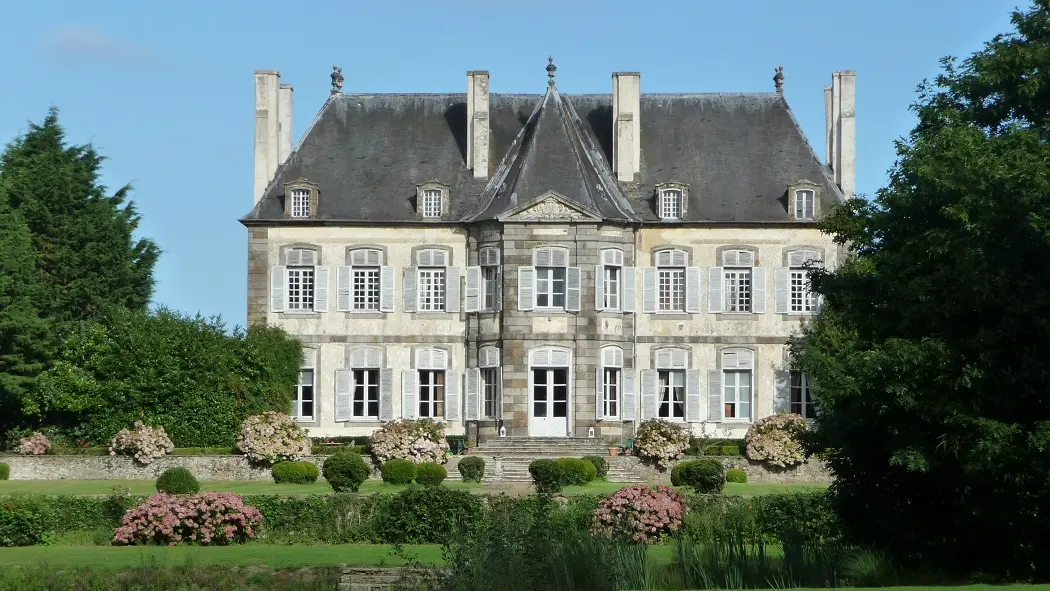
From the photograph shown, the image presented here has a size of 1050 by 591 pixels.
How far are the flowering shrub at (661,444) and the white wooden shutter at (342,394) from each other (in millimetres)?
8556

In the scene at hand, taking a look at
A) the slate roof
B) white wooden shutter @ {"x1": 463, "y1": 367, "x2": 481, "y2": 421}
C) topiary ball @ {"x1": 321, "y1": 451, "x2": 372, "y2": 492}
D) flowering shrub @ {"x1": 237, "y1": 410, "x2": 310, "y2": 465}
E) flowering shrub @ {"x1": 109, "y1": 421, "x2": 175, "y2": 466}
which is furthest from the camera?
the slate roof

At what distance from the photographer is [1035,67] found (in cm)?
2448

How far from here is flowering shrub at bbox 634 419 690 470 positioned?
38594 mm

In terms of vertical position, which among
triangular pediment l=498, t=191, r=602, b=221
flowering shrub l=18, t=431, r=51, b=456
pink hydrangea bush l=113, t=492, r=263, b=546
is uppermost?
triangular pediment l=498, t=191, r=602, b=221

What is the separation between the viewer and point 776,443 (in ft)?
127

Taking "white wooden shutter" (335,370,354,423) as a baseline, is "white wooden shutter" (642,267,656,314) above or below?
above

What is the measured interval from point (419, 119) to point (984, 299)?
28.3m

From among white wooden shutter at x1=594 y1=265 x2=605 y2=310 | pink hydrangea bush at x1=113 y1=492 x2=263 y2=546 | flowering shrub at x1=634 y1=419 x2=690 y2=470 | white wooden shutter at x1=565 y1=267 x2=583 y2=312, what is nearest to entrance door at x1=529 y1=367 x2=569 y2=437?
white wooden shutter at x1=565 y1=267 x2=583 y2=312

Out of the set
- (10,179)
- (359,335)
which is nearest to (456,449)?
(359,335)

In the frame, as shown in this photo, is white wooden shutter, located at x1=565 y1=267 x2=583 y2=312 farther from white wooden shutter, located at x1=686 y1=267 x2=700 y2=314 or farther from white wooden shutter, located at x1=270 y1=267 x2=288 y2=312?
white wooden shutter, located at x1=270 y1=267 x2=288 y2=312

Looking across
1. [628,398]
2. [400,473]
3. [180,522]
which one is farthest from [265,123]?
[180,522]

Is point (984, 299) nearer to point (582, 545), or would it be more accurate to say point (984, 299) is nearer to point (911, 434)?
point (911, 434)

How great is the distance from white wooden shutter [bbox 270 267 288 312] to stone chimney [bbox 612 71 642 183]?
902cm

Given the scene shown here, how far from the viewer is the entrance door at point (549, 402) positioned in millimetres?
42531
